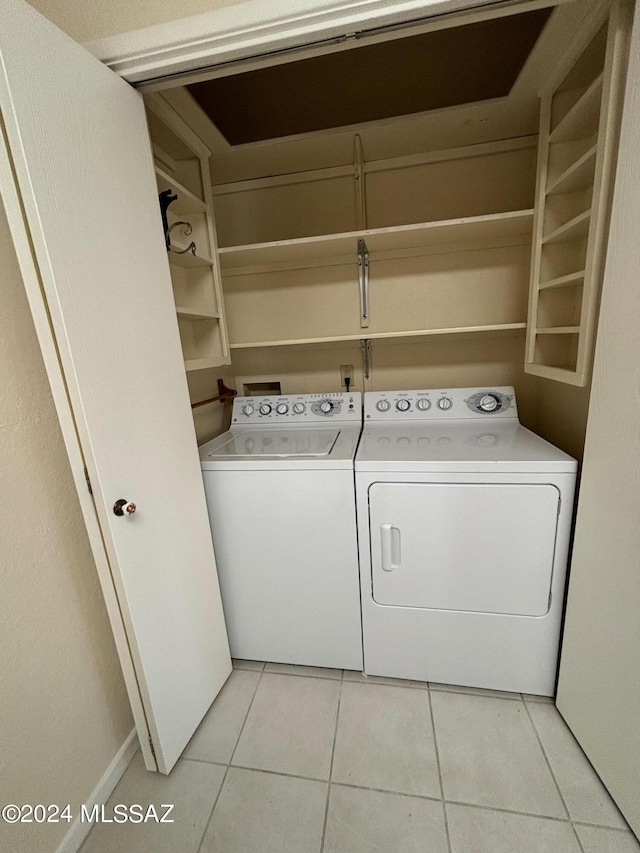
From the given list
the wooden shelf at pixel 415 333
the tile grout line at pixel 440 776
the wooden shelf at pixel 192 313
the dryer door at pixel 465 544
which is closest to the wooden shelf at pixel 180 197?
the wooden shelf at pixel 192 313

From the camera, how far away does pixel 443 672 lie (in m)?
1.46

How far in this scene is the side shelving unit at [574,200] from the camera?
0.99 m

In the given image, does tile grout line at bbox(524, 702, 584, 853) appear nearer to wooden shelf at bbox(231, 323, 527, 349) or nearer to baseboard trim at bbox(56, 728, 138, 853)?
baseboard trim at bbox(56, 728, 138, 853)

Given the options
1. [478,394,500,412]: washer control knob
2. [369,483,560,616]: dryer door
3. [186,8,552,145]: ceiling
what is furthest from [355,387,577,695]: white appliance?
[186,8,552,145]: ceiling

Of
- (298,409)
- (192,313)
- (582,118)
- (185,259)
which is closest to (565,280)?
(582,118)

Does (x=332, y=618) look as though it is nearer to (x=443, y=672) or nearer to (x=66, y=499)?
(x=443, y=672)

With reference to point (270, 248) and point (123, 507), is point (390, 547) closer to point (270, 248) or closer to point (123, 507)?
point (123, 507)

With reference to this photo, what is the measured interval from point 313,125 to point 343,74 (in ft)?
0.83

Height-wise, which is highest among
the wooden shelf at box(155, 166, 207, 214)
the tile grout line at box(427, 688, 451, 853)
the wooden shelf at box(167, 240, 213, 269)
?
the wooden shelf at box(155, 166, 207, 214)

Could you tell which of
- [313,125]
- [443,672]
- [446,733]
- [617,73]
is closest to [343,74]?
[313,125]

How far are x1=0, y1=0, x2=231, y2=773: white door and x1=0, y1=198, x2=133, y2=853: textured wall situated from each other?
0.17 meters

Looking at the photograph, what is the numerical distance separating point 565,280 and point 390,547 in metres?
1.17

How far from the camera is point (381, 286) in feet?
6.26

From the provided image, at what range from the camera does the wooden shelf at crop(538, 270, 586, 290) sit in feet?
3.81
